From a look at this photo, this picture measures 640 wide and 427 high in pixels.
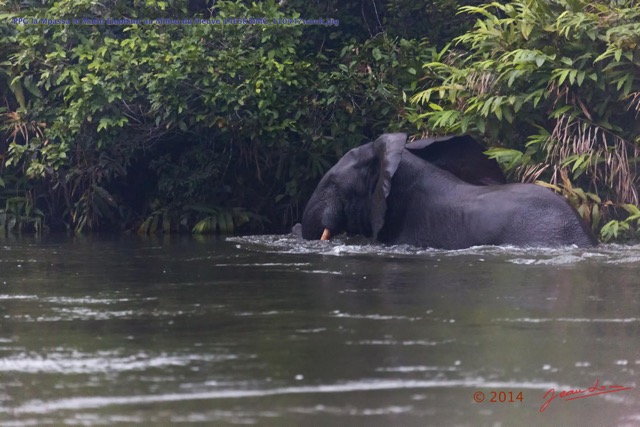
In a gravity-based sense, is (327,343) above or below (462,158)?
below

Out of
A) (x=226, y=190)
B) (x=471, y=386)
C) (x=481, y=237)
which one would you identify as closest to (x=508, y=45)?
(x=481, y=237)

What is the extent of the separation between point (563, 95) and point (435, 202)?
1.60 m

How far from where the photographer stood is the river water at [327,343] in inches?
144

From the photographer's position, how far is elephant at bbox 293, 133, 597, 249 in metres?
8.78

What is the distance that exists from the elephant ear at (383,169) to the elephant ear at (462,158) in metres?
0.24

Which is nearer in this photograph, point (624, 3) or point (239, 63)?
point (624, 3)

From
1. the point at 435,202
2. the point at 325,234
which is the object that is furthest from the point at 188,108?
the point at 435,202

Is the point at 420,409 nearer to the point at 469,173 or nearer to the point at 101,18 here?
the point at 469,173

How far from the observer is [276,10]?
1177 cm

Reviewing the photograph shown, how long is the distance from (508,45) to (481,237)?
2.20 m

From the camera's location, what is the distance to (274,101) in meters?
11.5

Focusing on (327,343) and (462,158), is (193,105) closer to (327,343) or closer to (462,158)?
(462,158)
